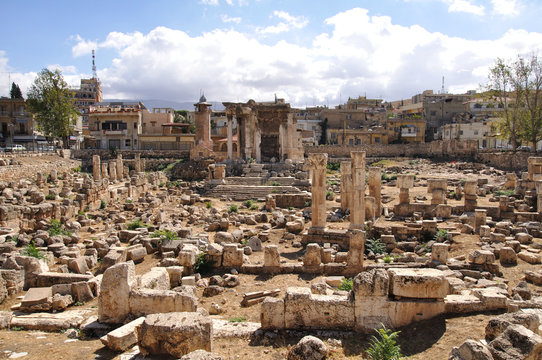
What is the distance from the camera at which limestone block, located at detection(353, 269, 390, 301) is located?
810 centimetres

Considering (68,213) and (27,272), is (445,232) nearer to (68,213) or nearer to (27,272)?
(27,272)

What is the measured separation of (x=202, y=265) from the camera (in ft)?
42.3

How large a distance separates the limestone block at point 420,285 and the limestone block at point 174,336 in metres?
3.82

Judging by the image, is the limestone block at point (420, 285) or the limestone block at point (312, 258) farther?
the limestone block at point (312, 258)

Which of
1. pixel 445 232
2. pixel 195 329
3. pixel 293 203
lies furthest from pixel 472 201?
pixel 195 329

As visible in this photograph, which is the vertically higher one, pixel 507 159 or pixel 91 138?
pixel 91 138

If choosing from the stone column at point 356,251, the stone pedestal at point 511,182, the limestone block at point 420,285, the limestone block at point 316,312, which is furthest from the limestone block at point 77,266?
the stone pedestal at point 511,182

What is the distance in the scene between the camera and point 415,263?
12.9 metres

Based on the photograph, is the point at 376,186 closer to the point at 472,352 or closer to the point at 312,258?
the point at 312,258

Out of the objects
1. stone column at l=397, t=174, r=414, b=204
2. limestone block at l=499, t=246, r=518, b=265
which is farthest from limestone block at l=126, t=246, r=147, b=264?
stone column at l=397, t=174, r=414, b=204

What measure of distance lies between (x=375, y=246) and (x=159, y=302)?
9.95 meters

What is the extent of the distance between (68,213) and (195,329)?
16908 mm

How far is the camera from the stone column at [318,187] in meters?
17.0

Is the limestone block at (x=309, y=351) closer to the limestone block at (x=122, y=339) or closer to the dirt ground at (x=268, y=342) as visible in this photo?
the dirt ground at (x=268, y=342)
